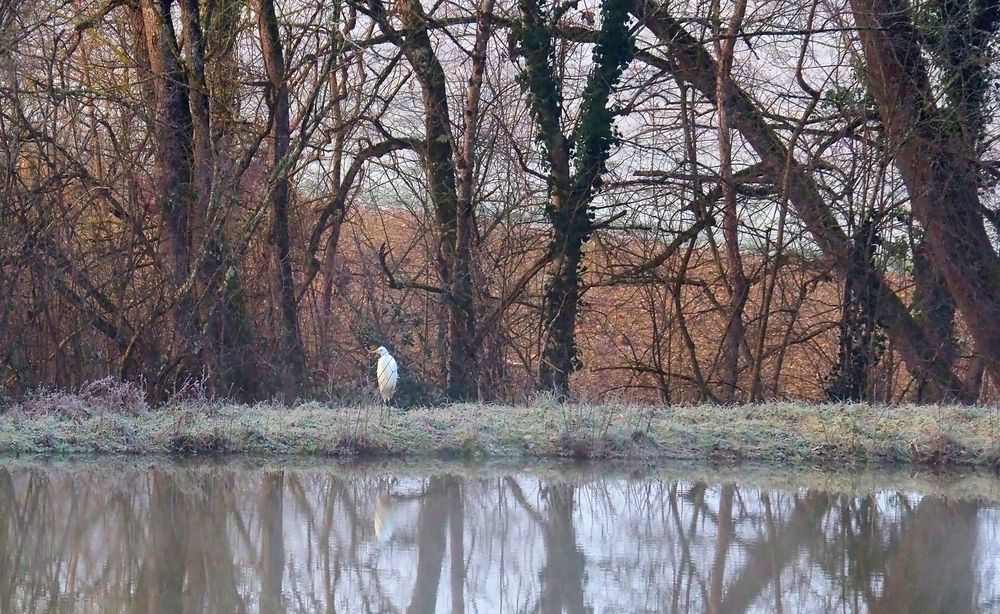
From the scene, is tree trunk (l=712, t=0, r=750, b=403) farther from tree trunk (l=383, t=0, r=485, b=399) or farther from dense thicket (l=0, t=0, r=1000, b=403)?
tree trunk (l=383, t=0, r=485, b=399)

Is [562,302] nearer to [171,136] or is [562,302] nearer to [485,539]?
[171,136]

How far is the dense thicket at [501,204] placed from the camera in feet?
49.8

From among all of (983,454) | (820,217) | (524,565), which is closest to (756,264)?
(820,217)

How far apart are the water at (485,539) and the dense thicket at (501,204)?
551 centimetres

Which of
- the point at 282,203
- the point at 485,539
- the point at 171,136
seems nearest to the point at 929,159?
the point at 282,203

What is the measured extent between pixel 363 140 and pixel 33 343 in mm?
5851

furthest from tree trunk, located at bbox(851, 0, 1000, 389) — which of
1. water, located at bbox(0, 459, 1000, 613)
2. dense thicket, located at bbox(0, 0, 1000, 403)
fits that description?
water, located at bbox(0, 459, 1000, 613)

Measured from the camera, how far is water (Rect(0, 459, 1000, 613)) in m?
5.73

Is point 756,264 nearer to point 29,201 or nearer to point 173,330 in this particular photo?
point 173,330

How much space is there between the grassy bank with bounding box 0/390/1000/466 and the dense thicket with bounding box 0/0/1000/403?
3.88 m

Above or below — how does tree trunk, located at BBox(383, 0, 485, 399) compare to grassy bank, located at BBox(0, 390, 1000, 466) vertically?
above

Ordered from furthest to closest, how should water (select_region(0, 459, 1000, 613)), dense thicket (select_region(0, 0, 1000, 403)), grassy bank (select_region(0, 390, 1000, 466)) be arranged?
dense thicket (select_region(0, 0, 1000, 403))
grassy bank (select_region(0, 390, 1000, 466))
water (select_region(0, 459, 1000, 613))

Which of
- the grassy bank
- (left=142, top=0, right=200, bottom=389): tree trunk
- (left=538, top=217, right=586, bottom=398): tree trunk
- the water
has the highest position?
(left=142, top=0, right=200, bottom=389): tree trunk

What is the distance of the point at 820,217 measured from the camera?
16094mm
